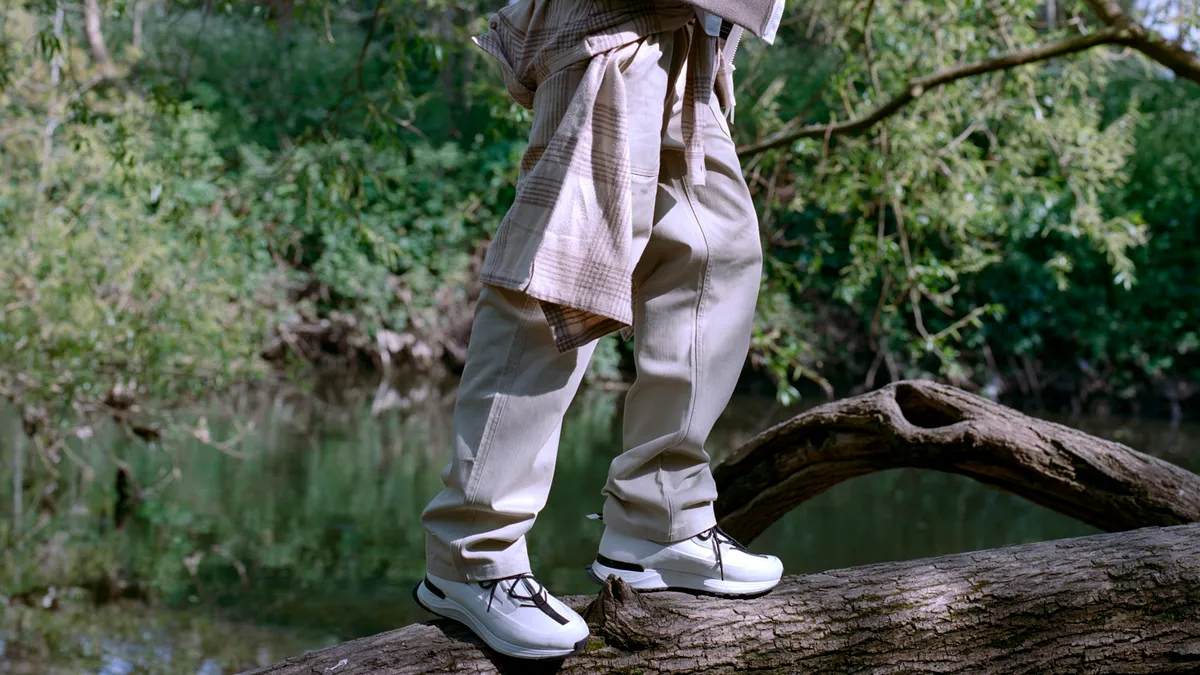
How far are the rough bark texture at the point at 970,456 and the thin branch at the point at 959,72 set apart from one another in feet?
6.16

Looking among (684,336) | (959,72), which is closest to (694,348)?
(684,336)

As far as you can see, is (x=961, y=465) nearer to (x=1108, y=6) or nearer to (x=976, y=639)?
(x=976, y=639)

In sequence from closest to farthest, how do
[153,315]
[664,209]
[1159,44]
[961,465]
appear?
[664,209] → [961,465] → [1159,44] → [153,315]

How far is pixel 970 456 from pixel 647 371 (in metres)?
1.22

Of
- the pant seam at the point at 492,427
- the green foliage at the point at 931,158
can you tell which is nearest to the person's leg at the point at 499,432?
the pant seam at the point at 492,427

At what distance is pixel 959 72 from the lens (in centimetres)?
466

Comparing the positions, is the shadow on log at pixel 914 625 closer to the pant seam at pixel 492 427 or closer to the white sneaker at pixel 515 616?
the white sneaker at pixel 515 616

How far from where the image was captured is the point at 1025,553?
2018mm

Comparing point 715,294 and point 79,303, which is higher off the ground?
point 715,294

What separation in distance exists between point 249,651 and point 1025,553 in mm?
3770

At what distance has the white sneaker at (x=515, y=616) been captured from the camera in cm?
168

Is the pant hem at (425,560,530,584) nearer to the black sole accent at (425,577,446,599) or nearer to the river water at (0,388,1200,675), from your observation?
the black sole accent at (425,577,446,599)

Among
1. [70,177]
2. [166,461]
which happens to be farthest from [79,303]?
[166,461]

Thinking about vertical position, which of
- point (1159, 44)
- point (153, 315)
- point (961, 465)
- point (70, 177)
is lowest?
point (153, 315)
